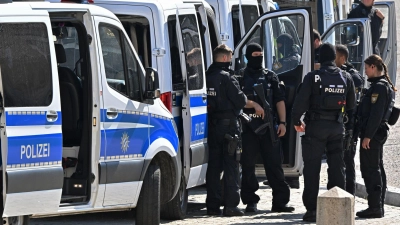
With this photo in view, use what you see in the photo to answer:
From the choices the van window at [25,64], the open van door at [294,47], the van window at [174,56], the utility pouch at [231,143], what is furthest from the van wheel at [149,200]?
the open van door at [294,47]

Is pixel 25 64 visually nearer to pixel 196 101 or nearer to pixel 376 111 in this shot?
pixel 196 101

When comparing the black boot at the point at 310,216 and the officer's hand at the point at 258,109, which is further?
the officer's hand at the point at 258,109

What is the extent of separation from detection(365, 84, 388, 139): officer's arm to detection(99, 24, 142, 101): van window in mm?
2590

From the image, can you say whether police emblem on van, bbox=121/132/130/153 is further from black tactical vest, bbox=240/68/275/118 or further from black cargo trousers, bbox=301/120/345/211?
black tactical vest, bbox=240/68/275/118

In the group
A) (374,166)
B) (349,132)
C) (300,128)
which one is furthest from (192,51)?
(374,166)

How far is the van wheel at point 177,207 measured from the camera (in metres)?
10.3

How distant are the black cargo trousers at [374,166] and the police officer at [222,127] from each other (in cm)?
134

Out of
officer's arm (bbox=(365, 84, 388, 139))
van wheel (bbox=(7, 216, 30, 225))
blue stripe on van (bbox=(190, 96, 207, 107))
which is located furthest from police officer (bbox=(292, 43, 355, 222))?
van wheel (bbox=(7, 216, 30, 225))

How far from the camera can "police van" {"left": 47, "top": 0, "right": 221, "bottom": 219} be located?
389 inches

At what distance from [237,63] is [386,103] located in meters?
1.87

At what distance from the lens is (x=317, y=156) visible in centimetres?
1034

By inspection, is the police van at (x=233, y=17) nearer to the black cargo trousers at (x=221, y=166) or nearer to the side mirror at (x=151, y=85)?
the black cargo trousers at (x=221, y=166)

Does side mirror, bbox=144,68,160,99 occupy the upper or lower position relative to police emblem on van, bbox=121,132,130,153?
upper

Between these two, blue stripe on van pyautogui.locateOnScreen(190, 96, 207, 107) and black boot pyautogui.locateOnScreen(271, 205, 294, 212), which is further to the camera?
black boot pyautogui.locateOnScreen(271, 205, 294, 212)
